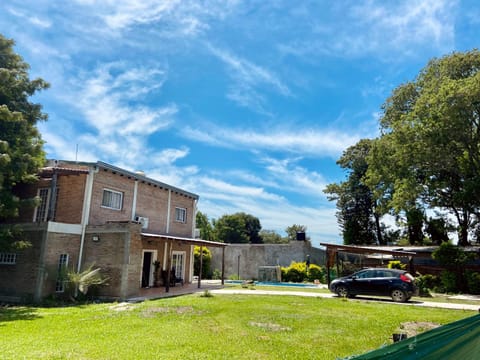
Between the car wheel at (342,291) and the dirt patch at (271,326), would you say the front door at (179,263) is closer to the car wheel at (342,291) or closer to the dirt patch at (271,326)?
the car wheel at (342,291)

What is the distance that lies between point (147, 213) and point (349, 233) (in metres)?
27.2

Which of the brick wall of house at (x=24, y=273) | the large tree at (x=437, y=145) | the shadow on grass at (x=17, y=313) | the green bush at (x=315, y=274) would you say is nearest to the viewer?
the shadow on grass at (x=17, y=313)

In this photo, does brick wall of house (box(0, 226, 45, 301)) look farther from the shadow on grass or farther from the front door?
the front door

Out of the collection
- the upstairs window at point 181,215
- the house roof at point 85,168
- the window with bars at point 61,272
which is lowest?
the window with bars at point 61,272

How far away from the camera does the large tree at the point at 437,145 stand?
21.4 m

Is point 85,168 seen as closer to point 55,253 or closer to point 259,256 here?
point 55,253

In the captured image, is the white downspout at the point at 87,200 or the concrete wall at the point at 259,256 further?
the concrete wall at the point at 259,256

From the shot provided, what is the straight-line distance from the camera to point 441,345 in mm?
2080

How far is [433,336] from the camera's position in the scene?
82.4 inches

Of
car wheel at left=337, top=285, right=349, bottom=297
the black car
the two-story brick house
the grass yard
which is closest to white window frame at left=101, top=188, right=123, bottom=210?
the two-story brick house

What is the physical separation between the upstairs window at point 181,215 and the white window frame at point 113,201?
16.9 feet

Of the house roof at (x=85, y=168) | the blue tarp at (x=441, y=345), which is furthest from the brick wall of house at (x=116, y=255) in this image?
the blue tarp at (x=441, y=345)

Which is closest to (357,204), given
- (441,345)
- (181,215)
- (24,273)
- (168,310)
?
(181,215)

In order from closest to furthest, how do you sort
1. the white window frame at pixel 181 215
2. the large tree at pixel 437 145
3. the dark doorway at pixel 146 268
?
the dark doorway at pixel 146 268, the large tree at pixel 437 145, the white window frame at pixel 181 215
